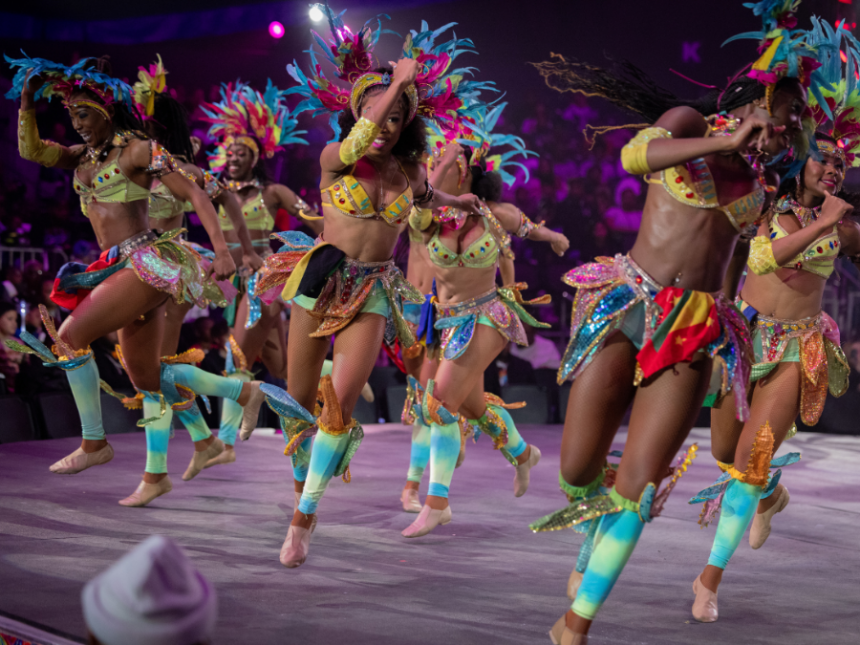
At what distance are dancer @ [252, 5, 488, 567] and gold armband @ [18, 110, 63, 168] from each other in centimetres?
146

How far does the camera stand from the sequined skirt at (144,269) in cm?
411

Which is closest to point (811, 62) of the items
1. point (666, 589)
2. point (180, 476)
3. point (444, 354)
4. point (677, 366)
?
point (677, 366)

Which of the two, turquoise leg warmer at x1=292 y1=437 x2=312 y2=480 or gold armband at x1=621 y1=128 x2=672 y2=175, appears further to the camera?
turquoise leg warmer at x1=292 y1=437 x2=312 y2=480

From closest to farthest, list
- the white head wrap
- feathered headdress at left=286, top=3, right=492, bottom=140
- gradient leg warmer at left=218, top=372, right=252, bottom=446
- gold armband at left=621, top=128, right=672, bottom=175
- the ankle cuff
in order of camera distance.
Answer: the white head wrap, gold armband at left=621, top=128, right=672, bottom=175, the ankle cuff, feathered headdress at left=286, top=3, right=492, bottom=140, gradient leg warmer at left=218, top=372, right=252, bottom=446

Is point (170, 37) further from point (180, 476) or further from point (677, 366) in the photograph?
point (677, 366)

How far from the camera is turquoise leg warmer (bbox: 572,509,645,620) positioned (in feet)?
7.73

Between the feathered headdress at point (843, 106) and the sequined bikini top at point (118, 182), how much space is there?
285 cm

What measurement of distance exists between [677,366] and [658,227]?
416mm

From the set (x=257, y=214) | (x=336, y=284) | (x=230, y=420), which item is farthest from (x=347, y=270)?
(x=257, y=214)

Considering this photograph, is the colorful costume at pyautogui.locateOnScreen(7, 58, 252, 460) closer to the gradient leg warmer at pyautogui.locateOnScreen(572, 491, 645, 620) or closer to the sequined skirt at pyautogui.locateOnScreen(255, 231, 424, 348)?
the sequined skirt at pyautogui.locateOnScreen(255, 231, 424, 348)

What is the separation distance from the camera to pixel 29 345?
4215 millimetres

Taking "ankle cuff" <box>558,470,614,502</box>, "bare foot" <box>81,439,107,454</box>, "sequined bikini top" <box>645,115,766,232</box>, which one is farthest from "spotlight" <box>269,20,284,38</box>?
"ankle cuff" <box>558,470,614,502</box>

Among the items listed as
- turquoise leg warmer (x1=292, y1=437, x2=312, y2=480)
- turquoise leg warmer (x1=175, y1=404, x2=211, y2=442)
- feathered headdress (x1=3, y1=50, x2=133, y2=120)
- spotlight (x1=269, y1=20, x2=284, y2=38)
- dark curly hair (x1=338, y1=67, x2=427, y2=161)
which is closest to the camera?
dark curly hair (x1=338, y1=67, x2=427, y2=161)

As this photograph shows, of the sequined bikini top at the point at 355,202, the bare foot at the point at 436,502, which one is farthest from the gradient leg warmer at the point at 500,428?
the sequined bikini top at the point at 355,202
